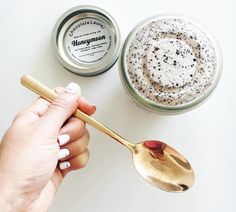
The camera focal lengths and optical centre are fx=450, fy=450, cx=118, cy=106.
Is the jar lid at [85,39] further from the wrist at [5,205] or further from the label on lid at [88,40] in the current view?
the wrist at [5,205]

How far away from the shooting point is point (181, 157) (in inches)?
26.2

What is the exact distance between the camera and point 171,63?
0.59 meters

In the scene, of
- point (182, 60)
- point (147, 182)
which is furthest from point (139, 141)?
point (182, 60)

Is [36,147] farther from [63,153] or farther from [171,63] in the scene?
[171,63]

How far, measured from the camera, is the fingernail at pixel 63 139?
0.62 metres

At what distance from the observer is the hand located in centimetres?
58

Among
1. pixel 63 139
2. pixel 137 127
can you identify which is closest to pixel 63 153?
pixel 63 139

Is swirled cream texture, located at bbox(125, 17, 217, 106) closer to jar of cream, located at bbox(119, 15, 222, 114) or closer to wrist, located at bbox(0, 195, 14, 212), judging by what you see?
jar of cream, located at bbox(119, 15, 222, 114)

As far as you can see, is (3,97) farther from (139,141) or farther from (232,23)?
(232,23)

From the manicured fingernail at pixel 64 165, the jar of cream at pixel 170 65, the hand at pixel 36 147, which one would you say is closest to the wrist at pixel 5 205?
the hand at pixel 36 147

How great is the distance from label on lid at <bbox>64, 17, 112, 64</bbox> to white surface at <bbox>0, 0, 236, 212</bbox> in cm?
3

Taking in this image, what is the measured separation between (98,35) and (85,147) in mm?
182

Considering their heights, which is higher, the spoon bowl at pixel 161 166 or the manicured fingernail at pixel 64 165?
the spoon bowl at pixel 161 166

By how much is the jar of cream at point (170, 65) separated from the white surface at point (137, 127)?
0.10m
